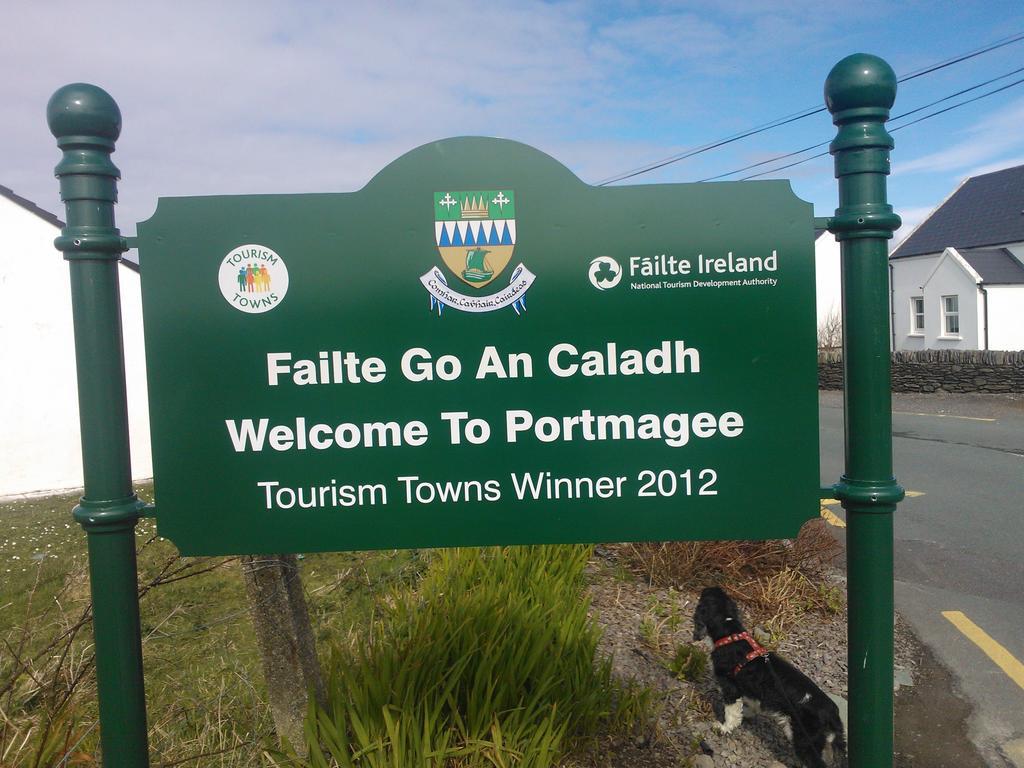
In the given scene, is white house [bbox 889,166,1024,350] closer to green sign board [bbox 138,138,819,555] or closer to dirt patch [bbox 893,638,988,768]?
dirt patch [bbox 893,638,988,768]

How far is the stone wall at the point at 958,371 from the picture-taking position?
20.2 metres

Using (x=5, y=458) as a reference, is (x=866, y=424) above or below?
above

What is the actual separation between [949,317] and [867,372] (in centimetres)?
2883

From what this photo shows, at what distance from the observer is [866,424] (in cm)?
222

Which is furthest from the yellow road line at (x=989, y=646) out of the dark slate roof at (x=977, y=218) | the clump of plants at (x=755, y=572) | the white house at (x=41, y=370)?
the dark slate roof at (x=977, y=218)

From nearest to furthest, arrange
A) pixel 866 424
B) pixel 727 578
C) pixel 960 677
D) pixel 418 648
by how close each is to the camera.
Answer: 1. pixel 866 424
2. pixel 418 648
3. pixel 960 677
4. pixel 727 578

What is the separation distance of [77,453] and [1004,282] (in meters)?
26.0

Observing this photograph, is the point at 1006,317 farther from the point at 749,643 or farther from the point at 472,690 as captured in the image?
the point at 472,690

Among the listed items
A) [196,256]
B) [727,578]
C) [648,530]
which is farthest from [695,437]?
[727,578]

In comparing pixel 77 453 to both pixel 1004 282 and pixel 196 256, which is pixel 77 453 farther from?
pixel 1004 282

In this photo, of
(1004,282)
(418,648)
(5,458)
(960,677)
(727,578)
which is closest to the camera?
(418,648)

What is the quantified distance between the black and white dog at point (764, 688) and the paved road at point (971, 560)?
96 centimetres

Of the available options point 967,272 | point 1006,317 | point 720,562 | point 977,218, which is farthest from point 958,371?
point 720,562

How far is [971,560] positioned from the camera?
6812mm
